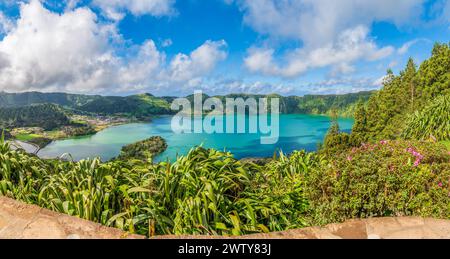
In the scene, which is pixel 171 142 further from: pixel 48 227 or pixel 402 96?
pixel 48 227

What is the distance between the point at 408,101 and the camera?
3266cm

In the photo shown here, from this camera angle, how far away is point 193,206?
2.92 metres

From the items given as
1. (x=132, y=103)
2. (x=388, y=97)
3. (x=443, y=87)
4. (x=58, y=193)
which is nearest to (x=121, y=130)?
(x=132, y=103)

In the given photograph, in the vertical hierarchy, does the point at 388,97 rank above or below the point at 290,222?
above

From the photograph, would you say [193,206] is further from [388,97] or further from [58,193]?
[388,97]

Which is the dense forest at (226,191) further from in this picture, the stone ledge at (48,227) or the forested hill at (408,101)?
the forested hill at (408,101)

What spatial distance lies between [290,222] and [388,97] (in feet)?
130

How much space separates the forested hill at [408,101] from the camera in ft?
33.8

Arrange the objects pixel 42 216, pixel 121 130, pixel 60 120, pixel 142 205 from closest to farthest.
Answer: pixel 42 216
pixel 142 205
pixel 60 120
pixel 121 130

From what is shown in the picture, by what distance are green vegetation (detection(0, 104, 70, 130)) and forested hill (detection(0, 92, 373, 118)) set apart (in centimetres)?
2145

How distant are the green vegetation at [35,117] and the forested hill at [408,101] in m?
91.4

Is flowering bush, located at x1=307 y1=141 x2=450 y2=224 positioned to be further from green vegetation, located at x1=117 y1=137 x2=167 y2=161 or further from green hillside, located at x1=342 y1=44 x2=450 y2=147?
green vegetation, located at x1=117 y1=137 x2=167 y2=161

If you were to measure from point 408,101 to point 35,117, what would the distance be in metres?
111
